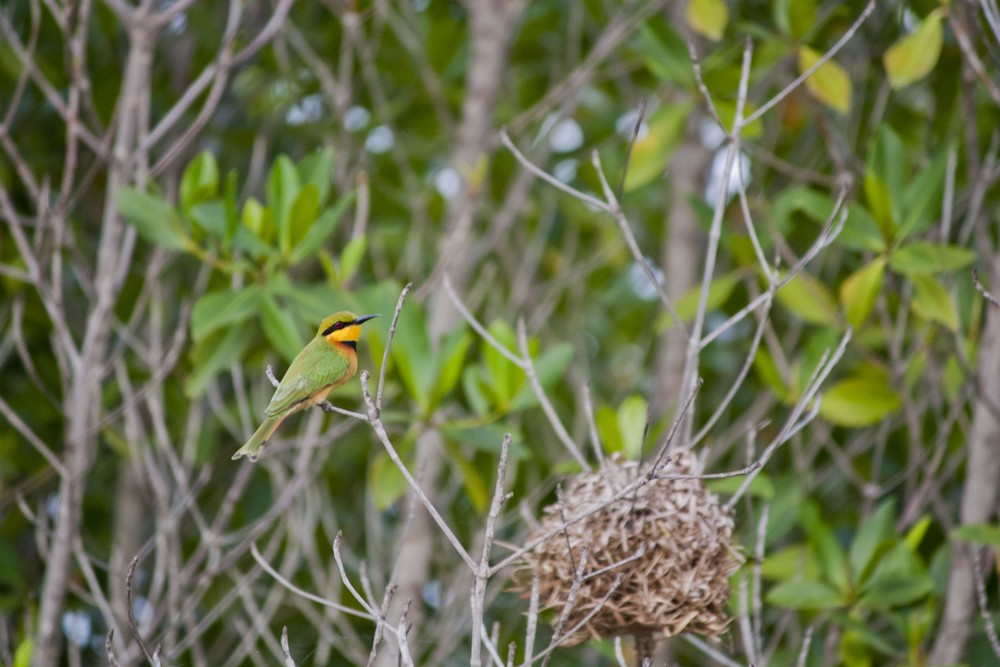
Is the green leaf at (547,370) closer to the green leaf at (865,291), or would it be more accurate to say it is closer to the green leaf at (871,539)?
the green leaf at (865,291)

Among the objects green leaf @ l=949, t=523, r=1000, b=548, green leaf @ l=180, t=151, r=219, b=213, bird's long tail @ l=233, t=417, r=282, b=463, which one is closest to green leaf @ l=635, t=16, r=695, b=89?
green leaf @ l=180, t=151, r=219, b=213

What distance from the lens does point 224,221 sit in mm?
3312

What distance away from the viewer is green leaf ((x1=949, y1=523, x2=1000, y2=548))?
11.1ft

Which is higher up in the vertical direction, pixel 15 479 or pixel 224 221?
pixel 224 221

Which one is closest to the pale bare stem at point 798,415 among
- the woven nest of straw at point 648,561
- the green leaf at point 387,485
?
the woven nest of straw at point 648,561

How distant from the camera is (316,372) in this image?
86.7 inches

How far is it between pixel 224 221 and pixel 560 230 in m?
2.86

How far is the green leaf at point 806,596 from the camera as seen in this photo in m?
3.47

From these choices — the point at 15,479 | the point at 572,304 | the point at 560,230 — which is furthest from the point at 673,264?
the point at 15,479

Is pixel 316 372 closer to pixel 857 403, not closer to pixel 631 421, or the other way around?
pixel 631 421

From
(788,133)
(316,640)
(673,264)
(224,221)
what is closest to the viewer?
(224,221)

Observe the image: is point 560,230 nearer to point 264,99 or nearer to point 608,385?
point 608,385

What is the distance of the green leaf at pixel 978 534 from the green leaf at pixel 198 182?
7.78 ft

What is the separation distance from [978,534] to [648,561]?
131 centimetres
